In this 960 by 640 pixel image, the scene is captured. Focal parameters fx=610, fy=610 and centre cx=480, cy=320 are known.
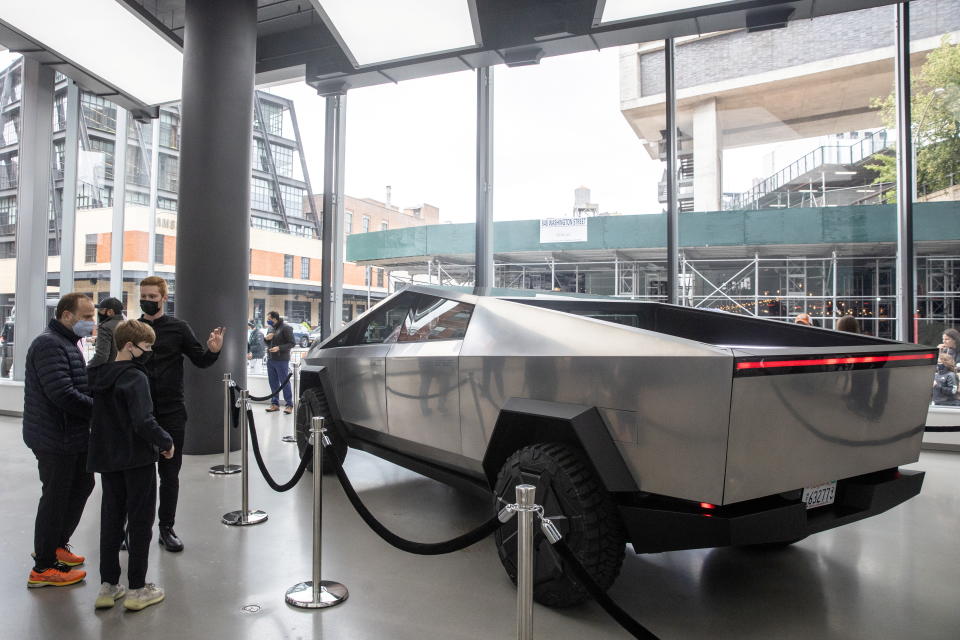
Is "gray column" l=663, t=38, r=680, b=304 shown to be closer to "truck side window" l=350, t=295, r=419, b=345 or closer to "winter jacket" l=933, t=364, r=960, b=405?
"winter jacket" l=933, t=364, r=960, b=405

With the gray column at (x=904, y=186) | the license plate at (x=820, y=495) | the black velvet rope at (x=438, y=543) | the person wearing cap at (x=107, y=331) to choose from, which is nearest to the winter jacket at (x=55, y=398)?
the person wearing cap at (x=107, y=331)

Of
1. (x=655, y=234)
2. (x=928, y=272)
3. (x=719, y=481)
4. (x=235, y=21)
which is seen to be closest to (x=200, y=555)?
(x=719, y=481)

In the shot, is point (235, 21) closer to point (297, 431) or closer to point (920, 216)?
point (297, 431)

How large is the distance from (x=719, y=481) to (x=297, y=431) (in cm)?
357

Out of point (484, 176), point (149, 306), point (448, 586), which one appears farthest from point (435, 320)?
point (484, 176)

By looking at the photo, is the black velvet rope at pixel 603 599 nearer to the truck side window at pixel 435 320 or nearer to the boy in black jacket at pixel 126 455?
the truck side window at pixel 435 320

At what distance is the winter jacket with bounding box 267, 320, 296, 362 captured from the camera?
7.78 meters

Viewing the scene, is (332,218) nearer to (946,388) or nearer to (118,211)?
(118,211)

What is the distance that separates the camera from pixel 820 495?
7.57ft

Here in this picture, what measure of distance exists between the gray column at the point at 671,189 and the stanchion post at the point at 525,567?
522 cm

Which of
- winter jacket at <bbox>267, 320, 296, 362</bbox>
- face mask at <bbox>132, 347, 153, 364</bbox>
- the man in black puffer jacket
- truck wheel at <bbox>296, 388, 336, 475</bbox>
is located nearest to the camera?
face mask at <bbox>132, 347, 153, 364</bbox>

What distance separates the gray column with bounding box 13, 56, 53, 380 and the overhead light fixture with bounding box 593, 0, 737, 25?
7.43 meters

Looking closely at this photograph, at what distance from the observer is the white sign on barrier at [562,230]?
23.8 feet

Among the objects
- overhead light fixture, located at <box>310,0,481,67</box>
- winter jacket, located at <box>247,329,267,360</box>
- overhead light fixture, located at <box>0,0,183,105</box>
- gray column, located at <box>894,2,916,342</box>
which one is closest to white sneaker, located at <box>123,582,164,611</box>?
overhead light fixture, located at <box>310,0,481,67</box>
